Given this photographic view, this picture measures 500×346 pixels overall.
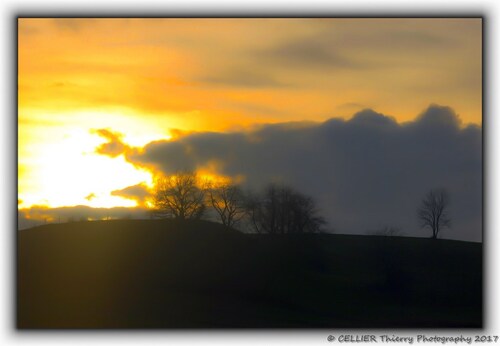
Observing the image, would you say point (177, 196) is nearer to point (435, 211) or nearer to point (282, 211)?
point (282, 211)

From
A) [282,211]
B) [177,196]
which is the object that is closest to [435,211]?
[282,211]

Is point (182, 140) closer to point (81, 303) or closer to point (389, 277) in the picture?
point (81, 303)

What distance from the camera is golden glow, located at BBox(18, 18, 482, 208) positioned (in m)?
15.6

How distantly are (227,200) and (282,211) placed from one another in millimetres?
1062

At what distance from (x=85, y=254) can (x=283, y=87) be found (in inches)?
186

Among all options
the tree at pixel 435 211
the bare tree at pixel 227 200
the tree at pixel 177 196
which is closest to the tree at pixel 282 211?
the bare tree at pixel 227 200

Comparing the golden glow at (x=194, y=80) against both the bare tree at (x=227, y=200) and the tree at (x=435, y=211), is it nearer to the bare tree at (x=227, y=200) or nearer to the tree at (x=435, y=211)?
the bare tree at (x=227, y=200)

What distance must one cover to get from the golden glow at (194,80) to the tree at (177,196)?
38 cm

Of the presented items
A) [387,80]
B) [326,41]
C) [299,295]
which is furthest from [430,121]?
[299,295]

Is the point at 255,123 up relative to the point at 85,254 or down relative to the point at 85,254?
up

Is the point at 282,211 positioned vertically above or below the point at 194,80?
below

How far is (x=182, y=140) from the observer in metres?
15.9

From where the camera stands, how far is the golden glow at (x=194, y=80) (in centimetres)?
1562

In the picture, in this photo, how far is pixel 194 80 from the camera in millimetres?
15820
